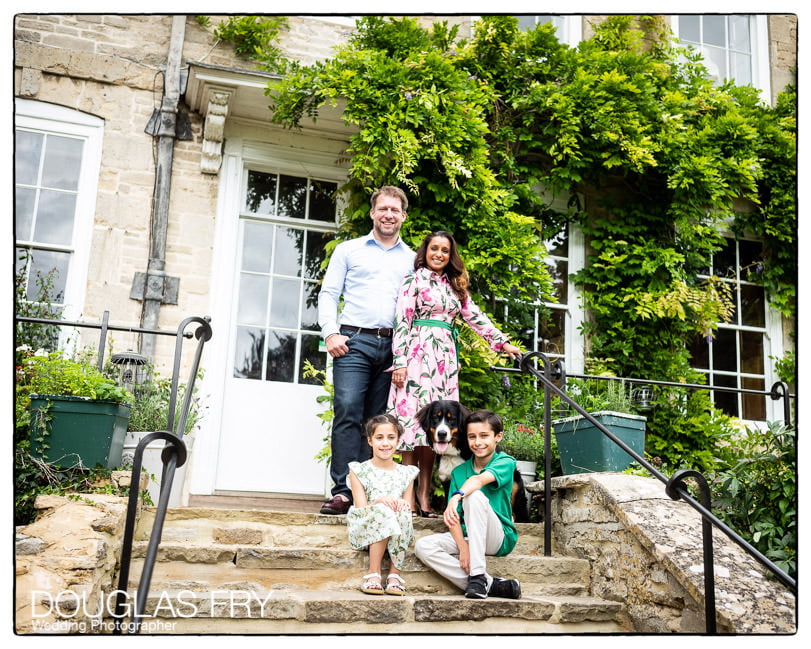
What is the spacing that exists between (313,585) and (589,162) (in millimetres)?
4337

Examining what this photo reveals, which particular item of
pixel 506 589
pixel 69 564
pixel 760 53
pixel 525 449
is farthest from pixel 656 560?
pixel 760 53

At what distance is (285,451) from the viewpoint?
17.9 feet

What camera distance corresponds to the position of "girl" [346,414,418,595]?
3.07 meters

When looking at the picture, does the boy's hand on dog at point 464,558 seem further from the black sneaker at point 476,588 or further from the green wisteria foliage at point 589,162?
the green wisteria foliage at point 589,162

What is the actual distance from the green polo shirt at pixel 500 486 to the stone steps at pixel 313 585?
11cm

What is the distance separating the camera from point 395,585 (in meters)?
3.03

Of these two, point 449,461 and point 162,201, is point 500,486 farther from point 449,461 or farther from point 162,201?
point 162,201

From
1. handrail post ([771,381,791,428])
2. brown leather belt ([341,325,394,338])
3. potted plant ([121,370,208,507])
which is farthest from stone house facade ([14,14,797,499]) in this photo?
handrail post ([771,381,791,428])

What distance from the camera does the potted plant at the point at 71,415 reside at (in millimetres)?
3727

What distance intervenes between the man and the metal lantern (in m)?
1.47

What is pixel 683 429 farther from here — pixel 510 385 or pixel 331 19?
pixel 331 19

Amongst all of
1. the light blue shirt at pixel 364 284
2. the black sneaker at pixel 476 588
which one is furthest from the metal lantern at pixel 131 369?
the black sneaker at pixel 476 588

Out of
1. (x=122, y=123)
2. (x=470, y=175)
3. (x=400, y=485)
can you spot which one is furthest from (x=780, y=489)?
(x=122, y=123)

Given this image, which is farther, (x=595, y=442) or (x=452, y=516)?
(x=595, y=442)
